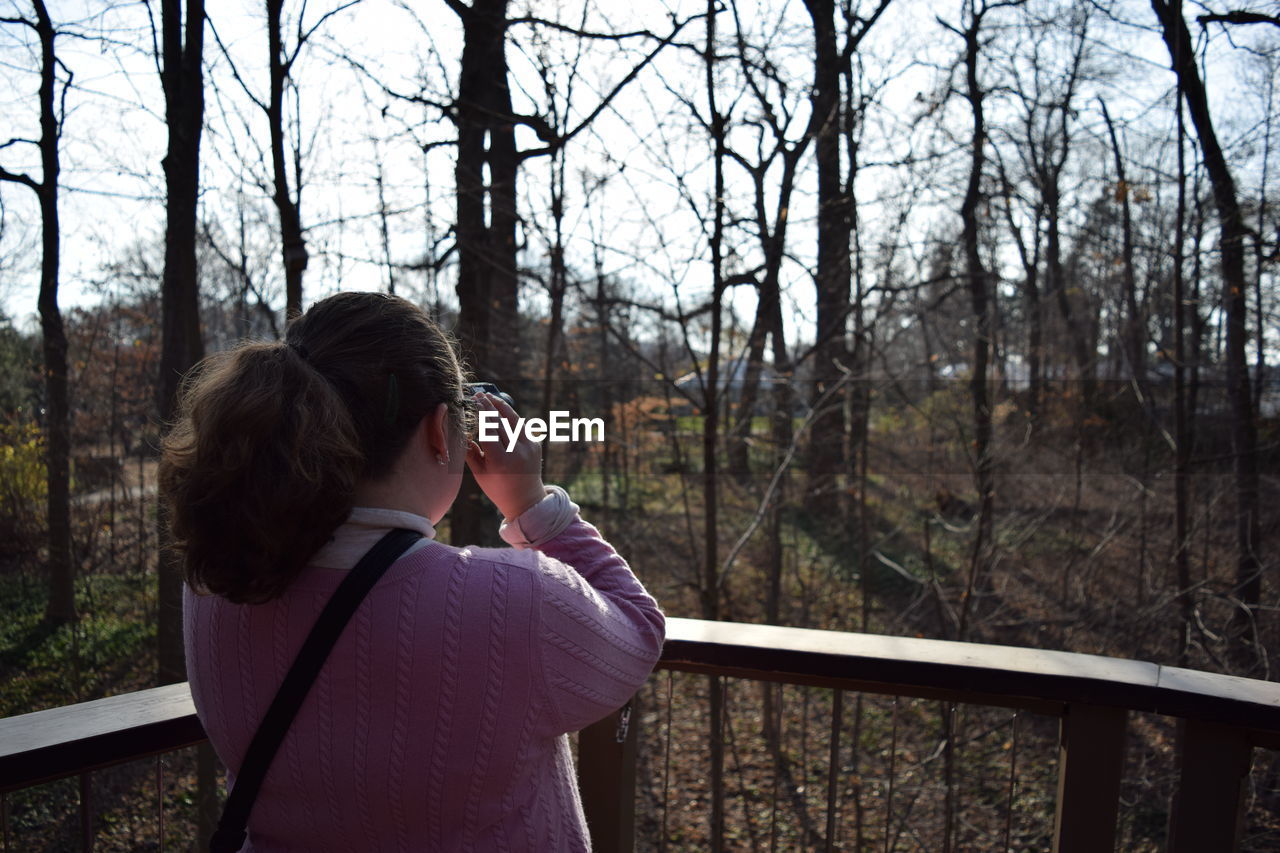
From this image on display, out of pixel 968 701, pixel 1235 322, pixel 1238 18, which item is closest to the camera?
pixel 968 701

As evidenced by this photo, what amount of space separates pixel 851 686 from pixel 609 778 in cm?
51

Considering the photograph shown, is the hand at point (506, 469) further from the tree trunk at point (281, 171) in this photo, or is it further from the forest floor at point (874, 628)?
the tree trunk at point (281, 171)

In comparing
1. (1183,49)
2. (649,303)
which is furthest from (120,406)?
(1183,49)

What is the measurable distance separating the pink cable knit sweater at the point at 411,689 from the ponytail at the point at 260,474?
0.05 metres

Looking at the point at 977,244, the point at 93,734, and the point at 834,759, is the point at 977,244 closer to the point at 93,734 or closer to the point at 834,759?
the point at 834,759

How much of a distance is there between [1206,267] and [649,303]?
13.9 feet

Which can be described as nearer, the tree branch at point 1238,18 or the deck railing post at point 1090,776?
the deck railing post at point 1090,776

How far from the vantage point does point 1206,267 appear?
236 inches

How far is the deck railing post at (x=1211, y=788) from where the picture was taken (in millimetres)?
1259

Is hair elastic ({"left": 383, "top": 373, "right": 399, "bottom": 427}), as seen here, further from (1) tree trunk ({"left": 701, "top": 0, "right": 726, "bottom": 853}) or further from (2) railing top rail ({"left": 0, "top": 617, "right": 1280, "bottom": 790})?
(1) tree trunk ({"left": 701, "top": 0, "right": 726, "bottom": 853})

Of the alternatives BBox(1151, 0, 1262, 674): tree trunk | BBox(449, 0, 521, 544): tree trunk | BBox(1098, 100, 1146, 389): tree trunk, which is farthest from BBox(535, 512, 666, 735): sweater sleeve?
BBox(1098, 100, 1146, 389): tree trunk

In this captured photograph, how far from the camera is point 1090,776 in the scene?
53.2 inches

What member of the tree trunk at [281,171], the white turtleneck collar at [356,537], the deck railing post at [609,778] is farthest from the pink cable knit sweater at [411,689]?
the tree trunk at [281,171]

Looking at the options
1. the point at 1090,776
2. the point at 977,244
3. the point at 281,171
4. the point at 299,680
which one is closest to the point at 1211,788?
the point at 1090,776
